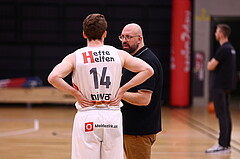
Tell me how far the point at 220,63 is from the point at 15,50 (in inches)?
360

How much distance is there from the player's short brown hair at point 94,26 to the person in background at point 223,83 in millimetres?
3853

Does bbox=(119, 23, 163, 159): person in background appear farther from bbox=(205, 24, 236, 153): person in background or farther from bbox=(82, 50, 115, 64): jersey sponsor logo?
bbox=(205, 24, 236, 153): person in background

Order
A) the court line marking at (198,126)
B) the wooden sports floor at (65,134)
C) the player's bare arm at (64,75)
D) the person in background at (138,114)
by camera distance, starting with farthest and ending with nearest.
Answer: the court line marking at (198,126)
the wooden sports floor at (65,134)
the person in background at (138,114)
the player's bare arm at (64,75)

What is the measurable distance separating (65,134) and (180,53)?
6074 millimetres

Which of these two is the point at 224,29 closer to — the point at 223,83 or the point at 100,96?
the point at 223,83

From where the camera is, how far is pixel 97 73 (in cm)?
298

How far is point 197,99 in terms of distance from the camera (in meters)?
14.3

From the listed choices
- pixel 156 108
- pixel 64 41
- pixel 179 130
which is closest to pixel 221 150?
pixel 179 130

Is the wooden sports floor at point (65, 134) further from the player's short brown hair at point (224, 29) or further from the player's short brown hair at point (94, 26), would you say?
the player's short brown hair at point (94, 26)

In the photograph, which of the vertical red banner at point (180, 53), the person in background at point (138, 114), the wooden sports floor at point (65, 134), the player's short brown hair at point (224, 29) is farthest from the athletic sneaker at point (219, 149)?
the vertical red banner at point (180, 53)

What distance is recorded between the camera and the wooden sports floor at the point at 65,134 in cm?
655

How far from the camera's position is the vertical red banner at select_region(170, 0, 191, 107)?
43.4 ft

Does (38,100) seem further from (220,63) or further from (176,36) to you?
(220,63)

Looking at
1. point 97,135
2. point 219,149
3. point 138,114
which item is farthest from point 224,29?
point 97,135
